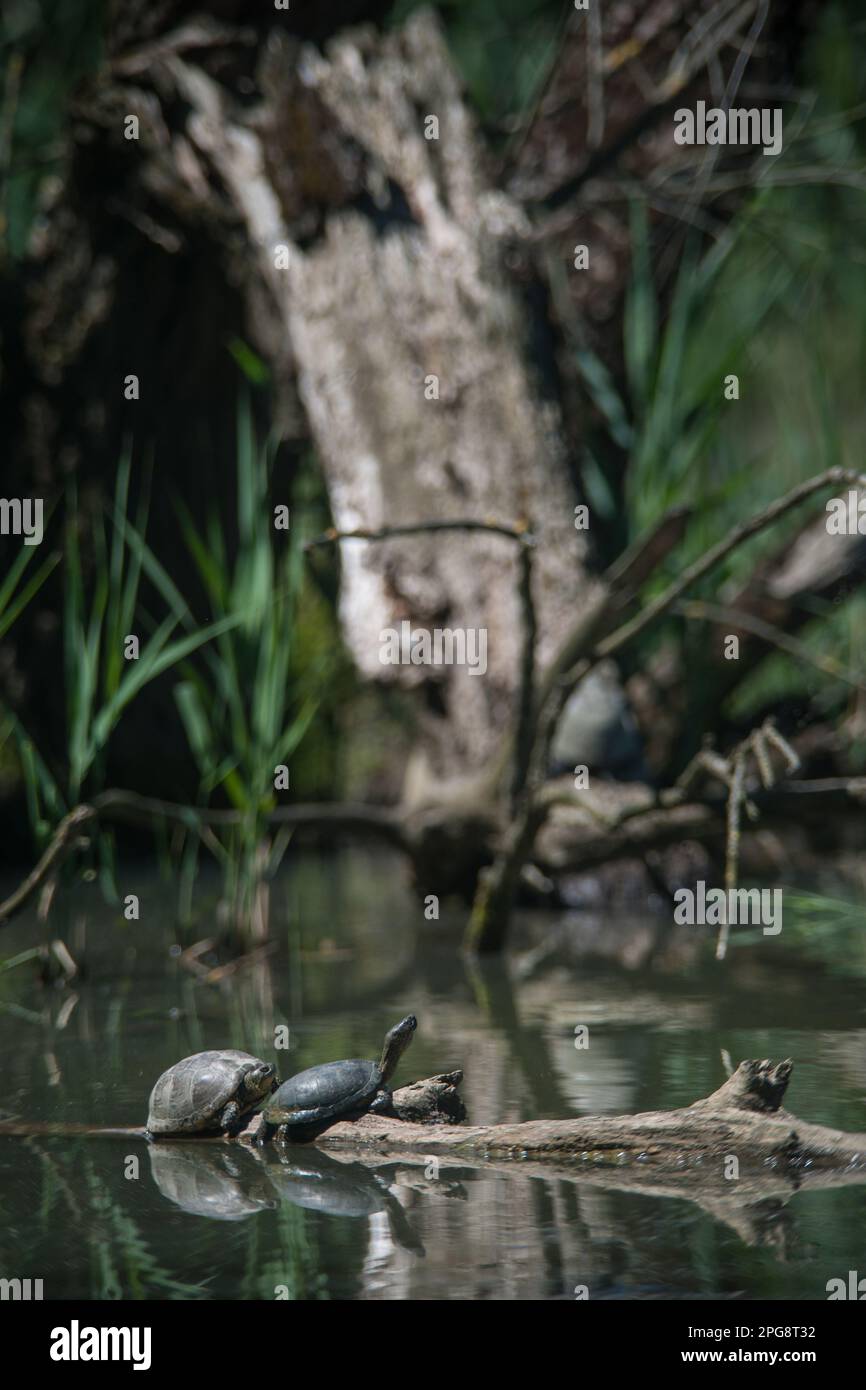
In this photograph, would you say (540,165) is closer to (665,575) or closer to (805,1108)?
(665,575)

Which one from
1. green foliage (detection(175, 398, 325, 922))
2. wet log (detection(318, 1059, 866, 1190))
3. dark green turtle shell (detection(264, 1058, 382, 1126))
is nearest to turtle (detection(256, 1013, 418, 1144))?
dark green turtle shell (detection(264, 1058, 382, 1126))

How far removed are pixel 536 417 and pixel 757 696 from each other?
5.05 feet

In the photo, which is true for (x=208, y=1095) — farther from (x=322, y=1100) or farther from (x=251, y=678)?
(x=251, y=678)

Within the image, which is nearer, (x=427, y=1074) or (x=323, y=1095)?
(x=323, y=1095)

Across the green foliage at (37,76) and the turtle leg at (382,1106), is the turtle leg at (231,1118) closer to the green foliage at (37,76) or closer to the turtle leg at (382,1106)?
the turtle leg at (382,1106)

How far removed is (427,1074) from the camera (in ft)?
6.99

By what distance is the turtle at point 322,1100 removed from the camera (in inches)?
73.9

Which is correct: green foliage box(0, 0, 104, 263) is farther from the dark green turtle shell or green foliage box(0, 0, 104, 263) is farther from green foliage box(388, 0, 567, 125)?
the dark green turtle shell

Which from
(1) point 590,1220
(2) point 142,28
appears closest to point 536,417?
(2) point 142,28

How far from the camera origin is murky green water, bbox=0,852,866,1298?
141 centimetres

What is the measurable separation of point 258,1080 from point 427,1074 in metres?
0.28

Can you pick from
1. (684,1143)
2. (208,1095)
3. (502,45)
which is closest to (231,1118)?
(208,1095)

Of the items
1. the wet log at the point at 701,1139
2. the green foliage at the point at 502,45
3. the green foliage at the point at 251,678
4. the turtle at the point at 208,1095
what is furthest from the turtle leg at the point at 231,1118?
the green foliage at the point at 502,45

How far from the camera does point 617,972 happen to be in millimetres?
3027
